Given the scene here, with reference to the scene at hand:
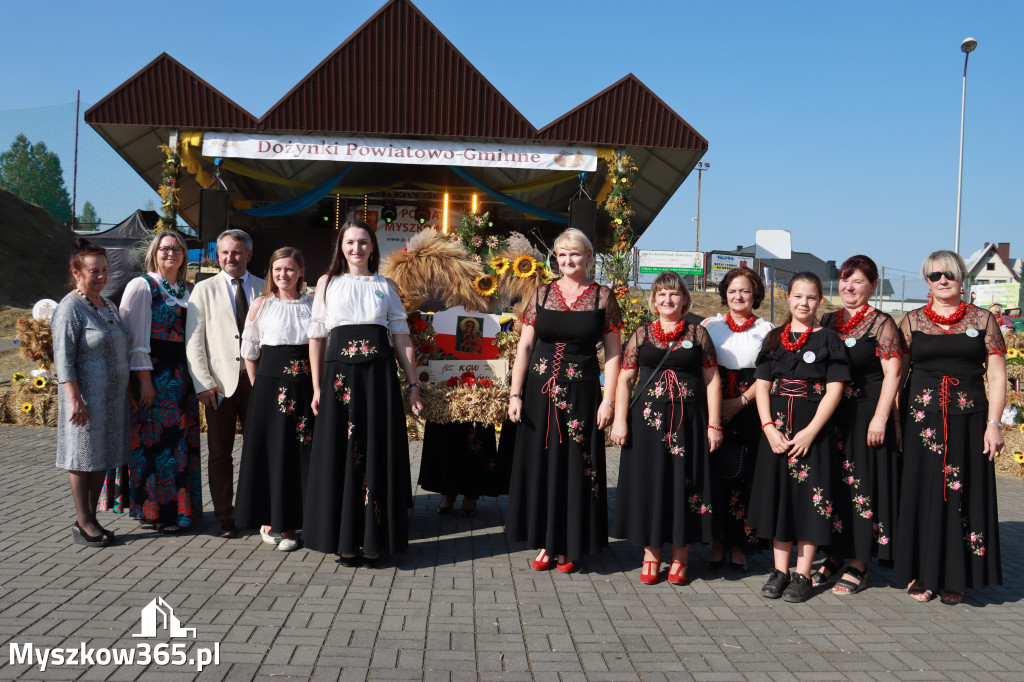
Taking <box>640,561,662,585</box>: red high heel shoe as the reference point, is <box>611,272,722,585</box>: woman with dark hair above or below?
above

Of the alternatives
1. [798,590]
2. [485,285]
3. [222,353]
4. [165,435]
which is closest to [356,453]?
[222,353]

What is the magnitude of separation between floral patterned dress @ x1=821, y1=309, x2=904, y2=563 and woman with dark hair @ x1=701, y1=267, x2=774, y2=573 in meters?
0.51

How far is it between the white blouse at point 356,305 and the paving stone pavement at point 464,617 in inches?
57.3

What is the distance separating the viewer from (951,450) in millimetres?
4180

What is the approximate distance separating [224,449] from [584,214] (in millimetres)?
7510

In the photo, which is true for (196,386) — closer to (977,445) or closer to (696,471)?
(696,471)

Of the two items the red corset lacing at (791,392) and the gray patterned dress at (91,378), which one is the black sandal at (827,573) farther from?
the gray patterned dress at (91,378)

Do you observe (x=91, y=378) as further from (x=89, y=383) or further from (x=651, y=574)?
(x=651, y=574)

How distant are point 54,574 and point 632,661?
10.4 feet

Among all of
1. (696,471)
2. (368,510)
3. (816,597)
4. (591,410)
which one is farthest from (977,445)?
(368,510)

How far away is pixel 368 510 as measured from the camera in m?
4.52

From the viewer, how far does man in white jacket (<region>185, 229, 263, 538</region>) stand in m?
5.05

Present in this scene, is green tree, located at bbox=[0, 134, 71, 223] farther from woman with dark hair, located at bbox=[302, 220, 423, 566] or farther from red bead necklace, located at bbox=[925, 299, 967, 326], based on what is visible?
red bead necklace, located at bbox=[925, 299, 967, 326]

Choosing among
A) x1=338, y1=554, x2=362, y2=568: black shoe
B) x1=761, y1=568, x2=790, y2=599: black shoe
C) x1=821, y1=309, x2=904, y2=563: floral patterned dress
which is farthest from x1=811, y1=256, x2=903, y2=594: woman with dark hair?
Result: x1=338, y1=554, x2=362, y2=568: black shoe
